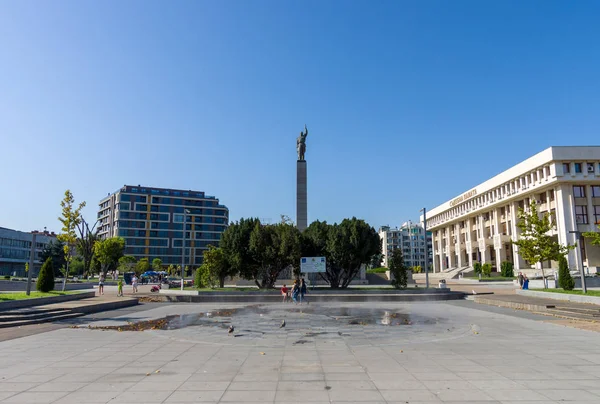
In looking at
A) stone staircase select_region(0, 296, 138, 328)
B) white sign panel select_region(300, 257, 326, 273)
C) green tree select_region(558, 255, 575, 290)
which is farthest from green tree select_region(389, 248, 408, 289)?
stone staircase select_region(0, 296, 138, 328)

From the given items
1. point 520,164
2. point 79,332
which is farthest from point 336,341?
point 520,164

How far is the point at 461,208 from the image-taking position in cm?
7562

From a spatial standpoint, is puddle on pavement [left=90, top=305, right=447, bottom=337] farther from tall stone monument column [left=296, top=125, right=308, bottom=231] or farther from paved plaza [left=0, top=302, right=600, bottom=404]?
tall stone monument column [left=296, top=125, right=308, bottom=231]

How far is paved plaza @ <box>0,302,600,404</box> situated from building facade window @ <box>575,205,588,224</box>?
4392 centimetres

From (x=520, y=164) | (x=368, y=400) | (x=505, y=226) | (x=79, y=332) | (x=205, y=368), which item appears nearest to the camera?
(x=368, y=400)

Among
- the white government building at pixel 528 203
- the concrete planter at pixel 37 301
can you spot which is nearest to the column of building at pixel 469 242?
the white government building at pixel 528 203

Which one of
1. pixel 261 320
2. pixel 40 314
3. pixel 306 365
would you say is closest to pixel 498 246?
pixel 261 320

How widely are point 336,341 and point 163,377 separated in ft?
15.6

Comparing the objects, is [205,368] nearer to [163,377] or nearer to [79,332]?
[163,377]

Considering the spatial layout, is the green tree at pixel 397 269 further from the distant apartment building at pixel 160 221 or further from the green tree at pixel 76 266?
the distant apartment building at pixel 160 221

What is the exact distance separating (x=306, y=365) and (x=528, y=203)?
5762 centimetres

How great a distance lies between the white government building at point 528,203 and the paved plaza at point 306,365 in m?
29.6

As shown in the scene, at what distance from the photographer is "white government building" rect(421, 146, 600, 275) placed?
157 ft

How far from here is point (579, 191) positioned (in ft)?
163
